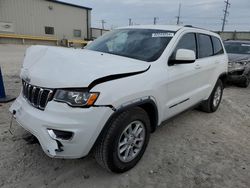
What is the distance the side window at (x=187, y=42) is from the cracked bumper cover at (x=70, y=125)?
5.99ft

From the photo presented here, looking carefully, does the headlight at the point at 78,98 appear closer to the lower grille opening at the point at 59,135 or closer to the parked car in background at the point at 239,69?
the lower grille opening at the point at 59,135

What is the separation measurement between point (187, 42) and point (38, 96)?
8.32 feet

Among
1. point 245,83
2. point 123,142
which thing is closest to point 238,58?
point 245,83

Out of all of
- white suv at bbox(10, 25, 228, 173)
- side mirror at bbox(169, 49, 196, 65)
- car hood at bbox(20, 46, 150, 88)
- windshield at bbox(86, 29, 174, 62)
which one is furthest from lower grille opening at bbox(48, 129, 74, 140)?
side mirror at bbox(169, 49, 196, 65)

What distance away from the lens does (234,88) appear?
818 centimetres

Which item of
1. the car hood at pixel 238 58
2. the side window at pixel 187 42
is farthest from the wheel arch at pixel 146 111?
the car hood at pixel 238 58

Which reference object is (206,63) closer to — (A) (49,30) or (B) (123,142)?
(B) (123,142)

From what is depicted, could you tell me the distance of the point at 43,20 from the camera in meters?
26.4

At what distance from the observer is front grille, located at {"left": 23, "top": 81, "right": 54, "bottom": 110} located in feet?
7.47

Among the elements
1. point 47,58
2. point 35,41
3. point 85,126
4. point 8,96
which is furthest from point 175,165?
point 35,41

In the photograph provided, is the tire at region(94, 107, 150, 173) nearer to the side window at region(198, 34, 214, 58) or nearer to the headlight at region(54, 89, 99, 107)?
the headlight at region(54, 89, 99, 107)

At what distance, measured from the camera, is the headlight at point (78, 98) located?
2.17 metres

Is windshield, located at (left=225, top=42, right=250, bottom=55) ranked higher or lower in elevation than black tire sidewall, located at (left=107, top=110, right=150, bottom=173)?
higher

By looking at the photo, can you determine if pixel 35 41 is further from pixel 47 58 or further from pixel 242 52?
pixel 47 58
